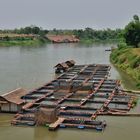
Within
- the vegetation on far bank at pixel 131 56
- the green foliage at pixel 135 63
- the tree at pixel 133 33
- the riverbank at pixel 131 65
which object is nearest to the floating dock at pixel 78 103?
the riverbank at pixel 131 65

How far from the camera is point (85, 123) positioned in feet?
74.4

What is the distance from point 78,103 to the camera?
2792cm

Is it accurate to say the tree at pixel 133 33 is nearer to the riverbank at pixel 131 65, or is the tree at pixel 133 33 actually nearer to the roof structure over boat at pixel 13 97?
the riverbank at pixel 131 65

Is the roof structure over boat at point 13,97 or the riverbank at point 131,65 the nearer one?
the roof structure over boat at point 13,97

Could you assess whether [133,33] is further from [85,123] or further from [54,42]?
[54,42]

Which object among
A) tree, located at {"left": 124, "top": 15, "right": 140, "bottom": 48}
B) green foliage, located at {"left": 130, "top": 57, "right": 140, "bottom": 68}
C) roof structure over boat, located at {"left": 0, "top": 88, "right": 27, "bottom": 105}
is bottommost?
roof structure over boat, located at {"left": 0, "top": 88, "right": 27, "bottom": 105}

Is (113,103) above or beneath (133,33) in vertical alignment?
beneath

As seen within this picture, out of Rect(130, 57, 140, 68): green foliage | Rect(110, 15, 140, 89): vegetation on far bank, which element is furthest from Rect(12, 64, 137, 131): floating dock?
Rect(130, 57, 140, 68): green foliage

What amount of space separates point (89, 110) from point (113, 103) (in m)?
2.70

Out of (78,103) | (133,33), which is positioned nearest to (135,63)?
(133,33)

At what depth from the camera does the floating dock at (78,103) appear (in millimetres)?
22859

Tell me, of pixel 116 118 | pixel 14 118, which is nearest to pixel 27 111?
pixel 14 118

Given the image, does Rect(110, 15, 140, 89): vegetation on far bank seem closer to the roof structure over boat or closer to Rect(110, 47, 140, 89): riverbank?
Rect(110, 47, 140, 89): riverbank

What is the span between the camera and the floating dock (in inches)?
900
